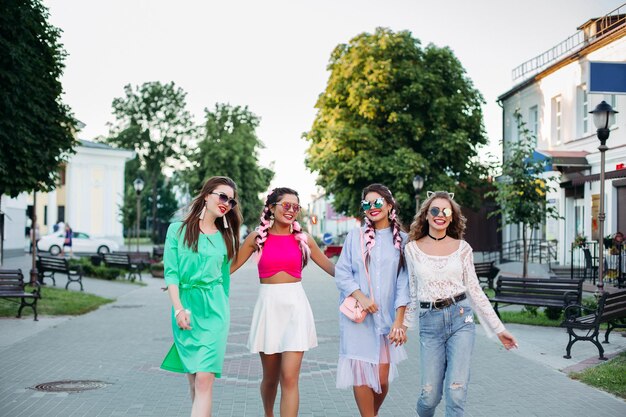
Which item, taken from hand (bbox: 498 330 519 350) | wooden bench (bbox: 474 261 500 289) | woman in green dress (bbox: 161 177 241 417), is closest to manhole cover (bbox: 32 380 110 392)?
woman in green dress (bbox: 161 177 241 417)

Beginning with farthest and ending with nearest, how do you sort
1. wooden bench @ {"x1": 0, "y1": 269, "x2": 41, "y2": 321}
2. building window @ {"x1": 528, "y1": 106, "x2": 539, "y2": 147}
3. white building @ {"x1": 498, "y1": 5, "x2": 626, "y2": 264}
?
building window @ {"x1": 528, "y1": 106, "x2": 539, "y2": 147} → white building @ {"x1": 498, "y1": 5, "x2": 626, "y2": 264} → wooden bench @ {"x1": 0, "y1": 269, "x2": 41, "y2": 321}

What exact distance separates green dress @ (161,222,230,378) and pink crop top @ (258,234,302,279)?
1.15ft

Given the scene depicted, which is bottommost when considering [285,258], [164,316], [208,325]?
[164,316]

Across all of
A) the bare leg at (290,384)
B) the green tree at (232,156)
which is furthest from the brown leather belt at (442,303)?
the green tree at (232,156)

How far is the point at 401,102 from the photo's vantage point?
3481cm

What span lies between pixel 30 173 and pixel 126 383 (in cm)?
1001

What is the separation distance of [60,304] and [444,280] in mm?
12822

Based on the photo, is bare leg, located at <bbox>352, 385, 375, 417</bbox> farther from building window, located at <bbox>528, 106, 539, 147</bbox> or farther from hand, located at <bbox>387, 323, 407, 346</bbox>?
building window, located at <bbox>528, 106, 539, 147</bbox>

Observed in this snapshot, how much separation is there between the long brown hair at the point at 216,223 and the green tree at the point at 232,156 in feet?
176

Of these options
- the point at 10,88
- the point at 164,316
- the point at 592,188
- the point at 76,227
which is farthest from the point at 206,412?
the point at 76,227

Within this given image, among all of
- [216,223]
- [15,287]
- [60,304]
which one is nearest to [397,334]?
[216,223]

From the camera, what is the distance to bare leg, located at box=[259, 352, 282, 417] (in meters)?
5.61

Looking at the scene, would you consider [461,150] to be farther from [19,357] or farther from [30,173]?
[19,357]

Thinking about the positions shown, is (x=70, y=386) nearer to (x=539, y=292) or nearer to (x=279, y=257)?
(x=279, y=257)
